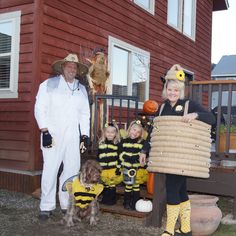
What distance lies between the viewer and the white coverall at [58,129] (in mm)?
5219

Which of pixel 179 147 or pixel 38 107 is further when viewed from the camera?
pixel 38 107

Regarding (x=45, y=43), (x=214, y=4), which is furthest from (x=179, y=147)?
(x=214, y=4)

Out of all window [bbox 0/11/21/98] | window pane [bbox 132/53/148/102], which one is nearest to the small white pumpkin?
window [bbox 0/11/21/98]

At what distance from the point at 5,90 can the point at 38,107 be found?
260cm

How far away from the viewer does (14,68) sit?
288 inches

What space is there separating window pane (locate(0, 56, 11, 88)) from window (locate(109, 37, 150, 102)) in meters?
2.48

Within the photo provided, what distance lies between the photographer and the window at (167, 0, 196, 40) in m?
12.5

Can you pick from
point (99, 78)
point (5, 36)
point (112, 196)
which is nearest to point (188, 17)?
point (99, 78)

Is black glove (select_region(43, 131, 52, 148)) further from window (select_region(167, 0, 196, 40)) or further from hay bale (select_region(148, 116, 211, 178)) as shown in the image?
window (select_region(167, 0, 196, 40))

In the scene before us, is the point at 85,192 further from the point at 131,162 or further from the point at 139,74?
the point at 139,74

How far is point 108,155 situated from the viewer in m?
5.54

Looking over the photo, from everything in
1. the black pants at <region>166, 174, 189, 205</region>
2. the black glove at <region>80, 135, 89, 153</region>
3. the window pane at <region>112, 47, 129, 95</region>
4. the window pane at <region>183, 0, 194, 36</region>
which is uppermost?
the window pane at <region>183, 0, 194, 36</region>

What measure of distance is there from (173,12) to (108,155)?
27.0 ft

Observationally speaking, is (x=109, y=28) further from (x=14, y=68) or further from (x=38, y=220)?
(x=38, y=220)
